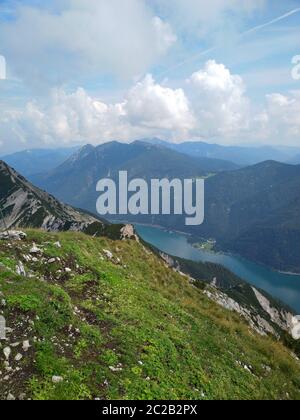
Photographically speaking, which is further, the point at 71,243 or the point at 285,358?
the point at 71,243

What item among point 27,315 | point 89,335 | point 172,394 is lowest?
point 172,394

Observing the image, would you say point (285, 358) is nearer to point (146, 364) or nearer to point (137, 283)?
point (137, 283)

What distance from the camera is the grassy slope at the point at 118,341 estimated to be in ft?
44.8

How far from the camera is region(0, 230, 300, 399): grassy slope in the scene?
1366 cm

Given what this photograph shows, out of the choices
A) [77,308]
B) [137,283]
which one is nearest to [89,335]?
[77,308]

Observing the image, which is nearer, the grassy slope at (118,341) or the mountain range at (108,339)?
the mountain range at (108,339)

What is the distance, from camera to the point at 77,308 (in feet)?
61.2

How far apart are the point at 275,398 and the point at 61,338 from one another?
10.4 m

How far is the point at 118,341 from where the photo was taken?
1667 cm

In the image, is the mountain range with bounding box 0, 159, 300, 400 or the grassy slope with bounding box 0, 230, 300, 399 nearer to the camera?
the mountain range with bounding box 0, 159, 300, 400
